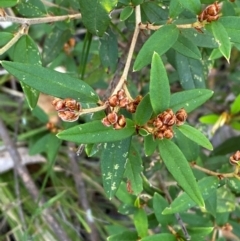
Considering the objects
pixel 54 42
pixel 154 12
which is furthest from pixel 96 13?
pixel 54 42

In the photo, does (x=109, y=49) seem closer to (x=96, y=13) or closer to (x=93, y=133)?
(x=96, y=13)

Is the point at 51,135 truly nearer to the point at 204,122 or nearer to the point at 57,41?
the point at 57,41

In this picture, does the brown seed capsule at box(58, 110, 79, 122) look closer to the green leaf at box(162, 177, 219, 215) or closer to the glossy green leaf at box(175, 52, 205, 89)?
the green leaf at box(162, 177, 219, 215)

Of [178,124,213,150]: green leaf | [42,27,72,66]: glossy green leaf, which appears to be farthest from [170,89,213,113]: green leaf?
[42,27,72,66]: glossy green leaf

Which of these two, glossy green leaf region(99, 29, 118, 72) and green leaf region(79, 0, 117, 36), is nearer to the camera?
green leaf region(79, 0, 117, 36)

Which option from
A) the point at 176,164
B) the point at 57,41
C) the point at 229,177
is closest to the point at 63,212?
the point at 57,41

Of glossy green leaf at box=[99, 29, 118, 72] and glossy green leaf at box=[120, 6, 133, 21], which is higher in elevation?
glossy green leaf at box=[120, 6, 133, 21]
